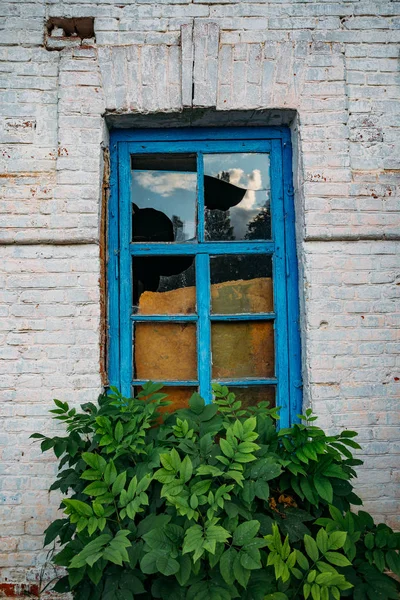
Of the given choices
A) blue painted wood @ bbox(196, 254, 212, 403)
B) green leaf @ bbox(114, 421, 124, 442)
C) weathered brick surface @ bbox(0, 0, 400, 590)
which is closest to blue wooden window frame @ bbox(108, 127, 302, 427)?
blue painted wood @ bbox(196, 254, 212, 403)

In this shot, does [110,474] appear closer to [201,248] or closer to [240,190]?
[201,248]

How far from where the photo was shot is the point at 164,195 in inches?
109

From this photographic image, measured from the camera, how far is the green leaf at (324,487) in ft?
6.47

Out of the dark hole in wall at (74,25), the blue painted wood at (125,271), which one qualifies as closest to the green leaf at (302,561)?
the blue painted wood at (125,271)

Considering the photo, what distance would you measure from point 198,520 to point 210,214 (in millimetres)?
1652

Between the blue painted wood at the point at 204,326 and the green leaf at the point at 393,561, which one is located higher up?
the blue painted wood at the point at 204,326

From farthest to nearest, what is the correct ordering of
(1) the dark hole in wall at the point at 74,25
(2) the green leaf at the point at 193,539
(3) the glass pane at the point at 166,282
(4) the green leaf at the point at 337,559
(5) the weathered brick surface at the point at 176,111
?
(3) the glass pane at the point at 166,282 → (1) the dark hole in wall at the point at 74,25 → (5) the weathered brick surface at the point at 176,111 → (4) the green leaf at the point at 337,559 → (2) the green leaf at the point at 193,539

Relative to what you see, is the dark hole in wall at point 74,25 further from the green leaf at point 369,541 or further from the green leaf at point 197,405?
the green leaf at point 369,541

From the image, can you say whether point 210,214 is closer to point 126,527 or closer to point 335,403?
point 335,403

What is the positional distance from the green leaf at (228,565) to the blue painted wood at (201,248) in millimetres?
1564

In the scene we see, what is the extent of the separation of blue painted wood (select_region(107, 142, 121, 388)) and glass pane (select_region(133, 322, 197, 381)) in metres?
0.12

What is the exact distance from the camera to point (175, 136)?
2734 millimetres

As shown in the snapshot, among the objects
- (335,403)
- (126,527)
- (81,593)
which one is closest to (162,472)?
(126,527)

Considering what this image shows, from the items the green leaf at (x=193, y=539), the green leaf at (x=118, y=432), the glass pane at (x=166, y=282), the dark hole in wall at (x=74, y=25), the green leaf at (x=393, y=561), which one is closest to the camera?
the green leaf at (x=193, y=539)
